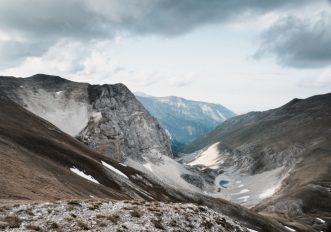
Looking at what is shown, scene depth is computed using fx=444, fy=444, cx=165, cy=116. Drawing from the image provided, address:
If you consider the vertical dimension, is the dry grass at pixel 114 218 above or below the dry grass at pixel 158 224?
above

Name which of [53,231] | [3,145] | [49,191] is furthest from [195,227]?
[3,145]

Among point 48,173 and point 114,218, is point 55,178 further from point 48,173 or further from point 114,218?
point 114,218

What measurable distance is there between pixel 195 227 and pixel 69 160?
60615 mm

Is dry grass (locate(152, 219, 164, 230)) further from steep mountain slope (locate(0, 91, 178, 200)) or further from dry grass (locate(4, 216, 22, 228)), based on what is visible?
steep mountain slope (locate(0, 91, 178, 200))

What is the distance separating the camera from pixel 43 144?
97688mm

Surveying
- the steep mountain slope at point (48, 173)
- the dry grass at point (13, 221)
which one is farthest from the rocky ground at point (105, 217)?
the steep mountain slope at point (48, 173)

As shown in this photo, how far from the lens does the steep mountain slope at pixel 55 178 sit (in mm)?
46812

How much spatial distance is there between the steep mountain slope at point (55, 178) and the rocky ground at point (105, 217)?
0.82 feet

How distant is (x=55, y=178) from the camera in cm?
6619

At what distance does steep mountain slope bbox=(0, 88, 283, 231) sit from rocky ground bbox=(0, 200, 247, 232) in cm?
25

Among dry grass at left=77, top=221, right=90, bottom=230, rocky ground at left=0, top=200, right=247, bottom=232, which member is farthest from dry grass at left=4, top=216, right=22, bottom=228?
dry grass at left=77, top=221, right=90, bottom=230

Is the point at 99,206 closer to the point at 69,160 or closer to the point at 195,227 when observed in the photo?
the point at 195,227

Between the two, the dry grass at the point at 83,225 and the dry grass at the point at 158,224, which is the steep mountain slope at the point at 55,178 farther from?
the dry grass at the point at 158,224

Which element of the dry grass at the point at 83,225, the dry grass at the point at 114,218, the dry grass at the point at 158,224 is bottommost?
the dry grass at the point at 158,224
